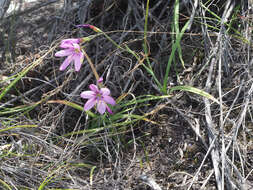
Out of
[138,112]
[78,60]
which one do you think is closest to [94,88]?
[78,60]

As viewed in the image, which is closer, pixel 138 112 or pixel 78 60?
pixel 78 60

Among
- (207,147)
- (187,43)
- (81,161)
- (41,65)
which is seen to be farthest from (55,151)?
(187,43)

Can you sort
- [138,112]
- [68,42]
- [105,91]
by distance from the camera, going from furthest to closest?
[138,112]
[68,42]
[105,91]

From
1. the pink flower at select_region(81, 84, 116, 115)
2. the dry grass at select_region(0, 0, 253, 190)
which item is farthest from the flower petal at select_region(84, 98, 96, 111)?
the dry grass at select_region(0, 0, 253, 190)

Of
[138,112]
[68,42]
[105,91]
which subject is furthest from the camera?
[138,112]

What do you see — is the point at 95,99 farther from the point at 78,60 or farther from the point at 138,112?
the point at 138,112

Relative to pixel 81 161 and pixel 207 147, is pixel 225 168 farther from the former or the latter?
pixel 81 161

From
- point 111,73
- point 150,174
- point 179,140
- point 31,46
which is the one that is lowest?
point 150,174

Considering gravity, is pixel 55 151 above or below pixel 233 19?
below

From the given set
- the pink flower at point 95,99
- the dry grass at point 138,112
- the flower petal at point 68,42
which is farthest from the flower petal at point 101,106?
the flower petal at point 68,42
